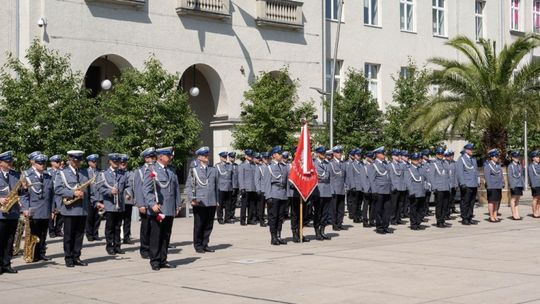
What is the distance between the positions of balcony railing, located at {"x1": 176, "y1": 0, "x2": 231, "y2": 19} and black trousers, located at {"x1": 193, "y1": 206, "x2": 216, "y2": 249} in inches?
629

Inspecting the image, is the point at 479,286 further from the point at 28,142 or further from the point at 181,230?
the point at 28,142

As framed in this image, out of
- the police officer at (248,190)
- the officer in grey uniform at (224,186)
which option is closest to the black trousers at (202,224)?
the police officer at (248,190)

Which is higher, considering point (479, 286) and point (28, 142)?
point (28, 142)

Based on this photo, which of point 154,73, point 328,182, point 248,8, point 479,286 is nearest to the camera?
point 479,286

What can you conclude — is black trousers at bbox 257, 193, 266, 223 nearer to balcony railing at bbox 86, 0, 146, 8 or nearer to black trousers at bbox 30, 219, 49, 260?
black trousers at bbox 30, 219, 49, 260

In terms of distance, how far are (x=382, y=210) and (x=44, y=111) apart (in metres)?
9.33

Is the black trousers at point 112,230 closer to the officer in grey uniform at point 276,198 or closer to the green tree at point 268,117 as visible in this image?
the officer in grey uniform at point 276,198

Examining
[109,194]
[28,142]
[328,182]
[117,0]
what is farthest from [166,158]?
[117,0]

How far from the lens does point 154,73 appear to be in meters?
27.2

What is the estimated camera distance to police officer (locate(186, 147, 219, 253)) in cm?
1650

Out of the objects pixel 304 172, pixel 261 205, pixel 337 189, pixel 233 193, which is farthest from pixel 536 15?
pixel 304 172

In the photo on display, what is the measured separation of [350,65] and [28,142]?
19.0m

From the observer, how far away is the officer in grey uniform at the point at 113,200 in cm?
1673

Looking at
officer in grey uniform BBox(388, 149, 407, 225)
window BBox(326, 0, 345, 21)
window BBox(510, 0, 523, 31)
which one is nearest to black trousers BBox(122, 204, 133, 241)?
officer in grey uniform BBox(388, 149, 407, 225)
